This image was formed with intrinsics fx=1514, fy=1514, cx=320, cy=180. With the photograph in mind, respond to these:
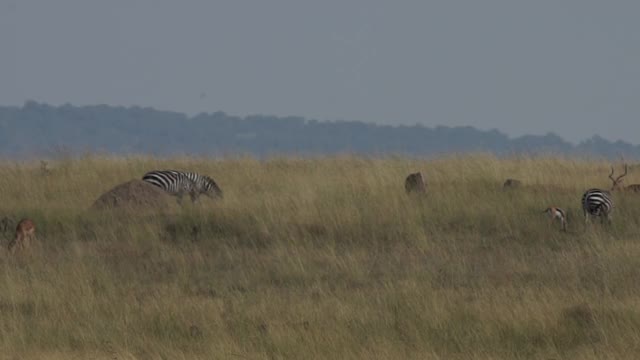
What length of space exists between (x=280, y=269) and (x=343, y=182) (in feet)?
16.9

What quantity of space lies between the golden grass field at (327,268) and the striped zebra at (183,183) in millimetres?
292

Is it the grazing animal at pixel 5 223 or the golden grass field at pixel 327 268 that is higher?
→ the grazing animal at pixel 5 223

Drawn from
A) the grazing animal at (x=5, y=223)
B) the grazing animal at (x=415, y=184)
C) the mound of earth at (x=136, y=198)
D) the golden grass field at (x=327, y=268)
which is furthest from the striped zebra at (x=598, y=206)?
the grazing animal at (x=5, y=223)

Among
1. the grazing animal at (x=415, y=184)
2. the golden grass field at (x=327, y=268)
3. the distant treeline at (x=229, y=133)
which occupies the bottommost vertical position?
the golden grass field at (x=327, y=268)

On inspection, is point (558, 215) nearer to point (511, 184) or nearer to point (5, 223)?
point (511, 184)

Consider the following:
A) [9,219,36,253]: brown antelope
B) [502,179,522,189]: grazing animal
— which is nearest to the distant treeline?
[502,179,522,189]: grazing animal

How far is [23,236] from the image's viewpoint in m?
15.1

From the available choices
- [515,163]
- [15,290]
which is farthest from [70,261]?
[515,163]

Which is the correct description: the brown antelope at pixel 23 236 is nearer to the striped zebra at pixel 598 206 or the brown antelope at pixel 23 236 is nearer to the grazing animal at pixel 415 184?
the grazing animal at pixel 415 184

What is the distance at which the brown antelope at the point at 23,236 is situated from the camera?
14930mm

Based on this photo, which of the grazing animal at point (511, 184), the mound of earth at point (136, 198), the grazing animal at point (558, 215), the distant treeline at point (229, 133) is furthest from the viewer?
the distant treeline at point (229, 133)

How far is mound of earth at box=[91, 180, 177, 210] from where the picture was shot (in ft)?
55.7

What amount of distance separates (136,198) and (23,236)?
230 centimetres

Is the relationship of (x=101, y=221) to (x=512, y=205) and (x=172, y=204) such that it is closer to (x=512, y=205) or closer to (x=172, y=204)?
(x=172, y=204)
